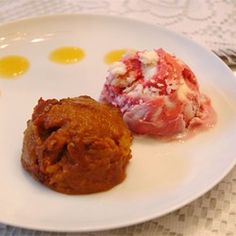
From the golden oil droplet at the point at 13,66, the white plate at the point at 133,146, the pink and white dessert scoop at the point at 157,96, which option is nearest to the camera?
the white plate at the point at 133,146

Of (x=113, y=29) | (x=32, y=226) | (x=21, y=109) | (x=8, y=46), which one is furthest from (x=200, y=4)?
(x=32, y=226)

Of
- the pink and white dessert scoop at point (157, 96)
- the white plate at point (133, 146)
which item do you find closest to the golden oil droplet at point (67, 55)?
the white plate at point (133, 146)

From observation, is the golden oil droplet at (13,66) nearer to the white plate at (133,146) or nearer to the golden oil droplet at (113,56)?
the white plate at (133,146)

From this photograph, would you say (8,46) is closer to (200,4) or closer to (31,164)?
(31,164)

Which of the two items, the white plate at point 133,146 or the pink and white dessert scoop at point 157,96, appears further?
the pink and white dessert scoop at point 157,96

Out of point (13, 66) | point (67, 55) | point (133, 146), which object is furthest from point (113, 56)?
point (133, 146)

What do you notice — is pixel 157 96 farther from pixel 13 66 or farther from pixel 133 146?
pixel 13 66

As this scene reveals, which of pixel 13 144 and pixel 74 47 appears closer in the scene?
pixel 13 144

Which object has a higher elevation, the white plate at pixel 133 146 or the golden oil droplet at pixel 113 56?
the white plate at pixel 133 146
